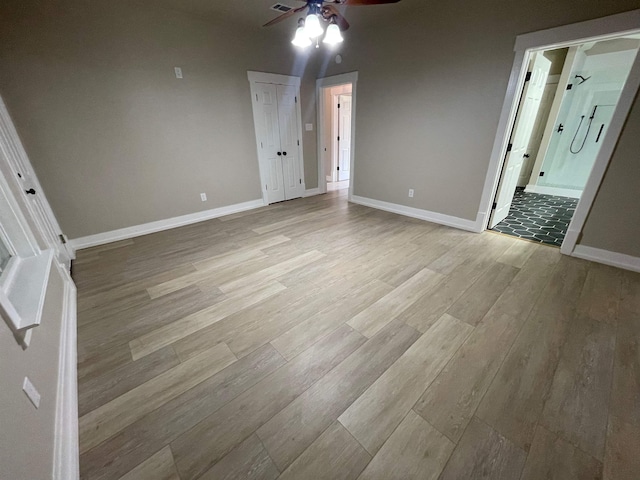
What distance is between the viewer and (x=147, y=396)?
1434 mm

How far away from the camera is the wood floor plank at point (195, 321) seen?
1765 millimetres

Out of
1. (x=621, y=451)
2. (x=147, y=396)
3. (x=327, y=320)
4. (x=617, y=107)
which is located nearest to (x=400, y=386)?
(x=327, y=320)

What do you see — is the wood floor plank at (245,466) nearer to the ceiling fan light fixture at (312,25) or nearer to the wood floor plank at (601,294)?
the wood floor plank at (601,294)

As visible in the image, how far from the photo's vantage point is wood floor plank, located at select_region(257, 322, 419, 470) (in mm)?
1213

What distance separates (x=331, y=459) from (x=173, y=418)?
838mm

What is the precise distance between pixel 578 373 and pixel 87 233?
4.95 metres

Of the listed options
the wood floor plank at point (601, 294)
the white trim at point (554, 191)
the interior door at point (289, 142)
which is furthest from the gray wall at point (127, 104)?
the white trim at point (554, 191)

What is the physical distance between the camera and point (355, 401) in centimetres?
139

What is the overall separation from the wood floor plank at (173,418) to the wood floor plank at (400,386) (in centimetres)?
58

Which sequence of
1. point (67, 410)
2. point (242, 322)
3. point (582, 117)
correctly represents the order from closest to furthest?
point (67, 410)
point (242, 322)
point (582, 117)

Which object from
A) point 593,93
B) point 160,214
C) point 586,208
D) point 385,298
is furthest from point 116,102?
point 593,93

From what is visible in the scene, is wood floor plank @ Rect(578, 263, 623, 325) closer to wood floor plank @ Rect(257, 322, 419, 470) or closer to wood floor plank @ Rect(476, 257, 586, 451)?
wood floor plank @ Rect(476, 257, 586, 451)

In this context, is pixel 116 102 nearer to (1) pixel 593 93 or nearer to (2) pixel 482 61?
(2) pixel 482 61

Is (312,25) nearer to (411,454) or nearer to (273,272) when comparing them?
(273,272)
